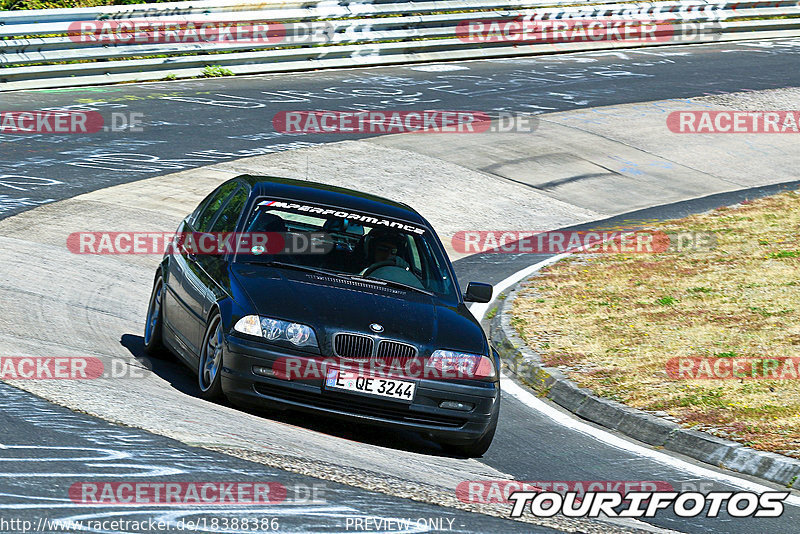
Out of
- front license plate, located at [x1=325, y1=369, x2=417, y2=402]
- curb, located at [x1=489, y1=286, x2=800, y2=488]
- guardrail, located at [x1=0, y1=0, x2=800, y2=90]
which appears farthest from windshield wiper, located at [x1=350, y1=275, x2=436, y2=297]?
guardrail, located at [x1=0, y1=0, x2=800, y2=90]

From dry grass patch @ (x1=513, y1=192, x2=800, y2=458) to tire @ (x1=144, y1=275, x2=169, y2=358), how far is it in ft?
10.9

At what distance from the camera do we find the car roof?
8.88 m

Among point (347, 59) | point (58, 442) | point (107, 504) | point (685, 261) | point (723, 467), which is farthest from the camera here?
point (347, 59)

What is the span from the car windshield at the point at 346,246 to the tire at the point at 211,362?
2.27ft

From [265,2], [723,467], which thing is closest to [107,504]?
[723,467]

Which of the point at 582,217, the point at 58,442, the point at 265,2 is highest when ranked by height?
the point at 265,2

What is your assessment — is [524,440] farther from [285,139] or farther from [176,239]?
[285,139]

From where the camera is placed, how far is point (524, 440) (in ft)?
27.4

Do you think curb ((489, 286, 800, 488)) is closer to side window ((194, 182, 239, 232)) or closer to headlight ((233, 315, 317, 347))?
headlight ((233, 315, 317, 347))

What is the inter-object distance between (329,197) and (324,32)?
15097 mm

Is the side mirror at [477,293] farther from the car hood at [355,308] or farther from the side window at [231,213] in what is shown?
the side window at [231,213]

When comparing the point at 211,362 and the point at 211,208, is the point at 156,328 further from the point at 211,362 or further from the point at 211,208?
the point at 211,362

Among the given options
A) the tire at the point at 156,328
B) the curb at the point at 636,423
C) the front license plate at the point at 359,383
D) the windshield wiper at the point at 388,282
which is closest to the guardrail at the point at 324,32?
the tire at the point at 156,328

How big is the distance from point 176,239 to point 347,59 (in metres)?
14.8
